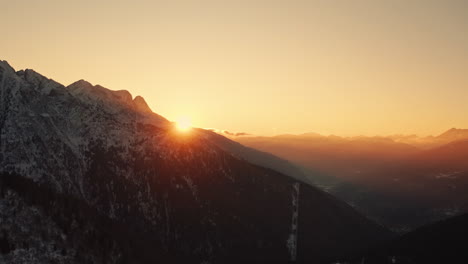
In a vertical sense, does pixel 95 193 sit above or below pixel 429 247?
above

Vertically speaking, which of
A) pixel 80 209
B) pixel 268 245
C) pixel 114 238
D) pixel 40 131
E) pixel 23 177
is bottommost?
pixel 268 245

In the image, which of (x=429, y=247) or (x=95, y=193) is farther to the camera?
(x=429, y=247)

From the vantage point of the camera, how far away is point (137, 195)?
167m

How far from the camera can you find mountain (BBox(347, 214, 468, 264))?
162m

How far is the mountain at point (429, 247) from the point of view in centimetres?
16188

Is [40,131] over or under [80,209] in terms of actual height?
over

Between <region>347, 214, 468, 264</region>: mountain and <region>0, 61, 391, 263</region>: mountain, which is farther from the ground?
<region>0, 61, 391, 263</region>: mountain

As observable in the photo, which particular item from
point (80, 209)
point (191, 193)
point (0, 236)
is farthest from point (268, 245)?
point (0, 236)

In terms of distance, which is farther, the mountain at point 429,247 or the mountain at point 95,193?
the mountain at point 429,247

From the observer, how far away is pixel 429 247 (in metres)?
174

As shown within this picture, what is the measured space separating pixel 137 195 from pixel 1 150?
53.7 m

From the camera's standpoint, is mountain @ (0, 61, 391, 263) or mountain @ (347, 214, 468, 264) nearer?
mountain @ (0, 61, 391, 263)

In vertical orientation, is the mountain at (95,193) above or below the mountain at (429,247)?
A: above

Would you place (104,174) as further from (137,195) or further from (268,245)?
(268,245)
